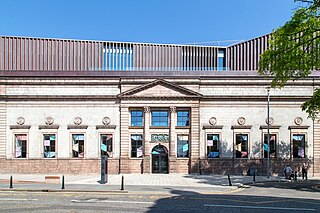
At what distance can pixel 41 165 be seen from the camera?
37.4 metres

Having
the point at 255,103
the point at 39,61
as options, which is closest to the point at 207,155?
the point at 255,103

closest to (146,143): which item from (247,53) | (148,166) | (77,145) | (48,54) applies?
(148,166)

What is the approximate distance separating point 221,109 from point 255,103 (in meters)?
3.96

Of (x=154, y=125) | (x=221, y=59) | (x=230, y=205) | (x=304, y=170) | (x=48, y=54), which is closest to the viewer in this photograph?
(x=230, y=205)

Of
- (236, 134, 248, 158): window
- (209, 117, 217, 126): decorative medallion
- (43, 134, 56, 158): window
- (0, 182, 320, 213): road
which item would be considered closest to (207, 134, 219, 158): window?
(209, 117, 217, 126): decorative medallion

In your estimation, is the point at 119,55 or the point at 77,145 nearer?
the point at 77,145

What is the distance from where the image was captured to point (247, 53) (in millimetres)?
46125

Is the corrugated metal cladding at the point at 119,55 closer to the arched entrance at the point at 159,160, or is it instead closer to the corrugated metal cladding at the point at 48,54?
the corrugated metal cladding at the point at 48,54

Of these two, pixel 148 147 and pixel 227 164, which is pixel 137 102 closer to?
pixel 148 147

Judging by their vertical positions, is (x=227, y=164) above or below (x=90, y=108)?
below

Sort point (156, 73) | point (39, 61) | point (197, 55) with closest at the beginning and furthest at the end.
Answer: point (156, 73) < point (39, 61) < point (197, 55)

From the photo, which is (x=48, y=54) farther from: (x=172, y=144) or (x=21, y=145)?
(x=172, y=144)

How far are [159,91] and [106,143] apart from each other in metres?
8.57

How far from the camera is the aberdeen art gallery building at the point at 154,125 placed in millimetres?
37438
